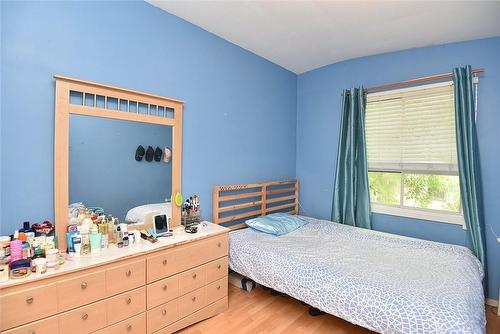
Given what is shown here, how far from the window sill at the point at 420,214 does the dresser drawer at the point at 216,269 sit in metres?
1.96

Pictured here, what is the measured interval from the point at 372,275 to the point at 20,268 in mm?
2081

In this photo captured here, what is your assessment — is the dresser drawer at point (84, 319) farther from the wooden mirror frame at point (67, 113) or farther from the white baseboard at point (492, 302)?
the white baseboard at point (492, 302)

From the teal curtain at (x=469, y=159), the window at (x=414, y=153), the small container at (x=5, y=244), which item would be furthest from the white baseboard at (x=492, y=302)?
the small container at (x=5, y=244)

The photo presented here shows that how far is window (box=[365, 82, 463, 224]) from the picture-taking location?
2.57 metres

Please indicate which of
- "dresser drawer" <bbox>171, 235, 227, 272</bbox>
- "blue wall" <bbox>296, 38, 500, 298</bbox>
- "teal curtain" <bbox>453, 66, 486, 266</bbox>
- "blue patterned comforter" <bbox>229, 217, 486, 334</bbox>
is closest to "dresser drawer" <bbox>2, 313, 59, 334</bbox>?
"dresser drawer" <bbox>171, 235, 227, 272</bbox>

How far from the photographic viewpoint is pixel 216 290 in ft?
6.86

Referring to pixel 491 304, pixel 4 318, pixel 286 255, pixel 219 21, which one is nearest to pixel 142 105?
pixel 219 21

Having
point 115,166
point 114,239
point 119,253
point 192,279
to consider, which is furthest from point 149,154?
point 192,279

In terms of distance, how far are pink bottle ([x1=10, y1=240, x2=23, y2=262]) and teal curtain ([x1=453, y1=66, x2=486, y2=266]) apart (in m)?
3.39

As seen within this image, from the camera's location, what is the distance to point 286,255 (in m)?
2.10

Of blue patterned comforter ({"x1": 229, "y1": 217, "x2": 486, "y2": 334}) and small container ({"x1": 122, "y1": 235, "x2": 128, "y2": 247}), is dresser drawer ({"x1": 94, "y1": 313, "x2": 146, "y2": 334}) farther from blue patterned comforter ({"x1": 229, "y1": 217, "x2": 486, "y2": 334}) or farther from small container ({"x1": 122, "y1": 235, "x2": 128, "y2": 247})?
blue patterned comforter ({"x1": 229, "y1": 217, "x2": 486, "y2": 334})

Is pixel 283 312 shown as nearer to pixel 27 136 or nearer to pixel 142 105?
pixel 142 105

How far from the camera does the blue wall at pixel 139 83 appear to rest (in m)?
1.48

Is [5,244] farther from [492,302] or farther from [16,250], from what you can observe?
[492,302]
